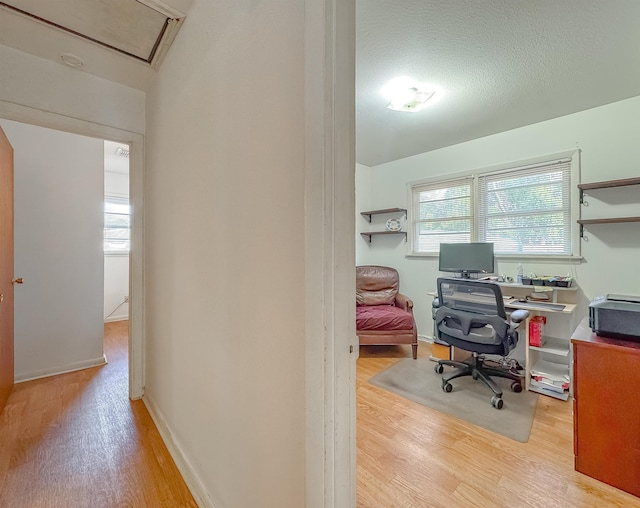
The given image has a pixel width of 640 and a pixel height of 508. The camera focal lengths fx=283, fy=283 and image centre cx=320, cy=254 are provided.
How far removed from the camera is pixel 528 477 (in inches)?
58.1

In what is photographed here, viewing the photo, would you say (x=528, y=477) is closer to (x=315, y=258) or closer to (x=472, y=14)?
(x=315, y=258)

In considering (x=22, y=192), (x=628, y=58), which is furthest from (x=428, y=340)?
(x=22, y=192)

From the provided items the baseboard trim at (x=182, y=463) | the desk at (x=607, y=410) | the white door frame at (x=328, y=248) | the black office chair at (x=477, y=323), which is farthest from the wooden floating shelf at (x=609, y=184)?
the baseboard trim at (x=182, y=463)

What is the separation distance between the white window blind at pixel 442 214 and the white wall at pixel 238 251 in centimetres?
307

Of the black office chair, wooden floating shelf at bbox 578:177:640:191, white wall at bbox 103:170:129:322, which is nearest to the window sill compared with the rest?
wooden floating shelf at bbox 578:177:640:191

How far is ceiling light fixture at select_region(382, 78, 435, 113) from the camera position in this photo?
2.17 m

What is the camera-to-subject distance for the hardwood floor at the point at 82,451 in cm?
133

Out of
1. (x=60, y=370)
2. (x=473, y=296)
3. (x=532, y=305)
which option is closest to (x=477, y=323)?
(x=473, y=296)

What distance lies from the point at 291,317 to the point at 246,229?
1.20 ft

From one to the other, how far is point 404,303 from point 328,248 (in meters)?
3.00

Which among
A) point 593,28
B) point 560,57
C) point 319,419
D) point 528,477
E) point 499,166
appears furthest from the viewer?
point 499,166

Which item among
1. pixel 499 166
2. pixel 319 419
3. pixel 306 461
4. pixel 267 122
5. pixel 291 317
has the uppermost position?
pixel 499 166

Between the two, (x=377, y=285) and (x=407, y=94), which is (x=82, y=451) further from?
(x=407, y=94)

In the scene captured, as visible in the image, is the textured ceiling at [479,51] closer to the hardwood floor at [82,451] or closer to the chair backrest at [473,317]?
the chair backrest at [473,317]
